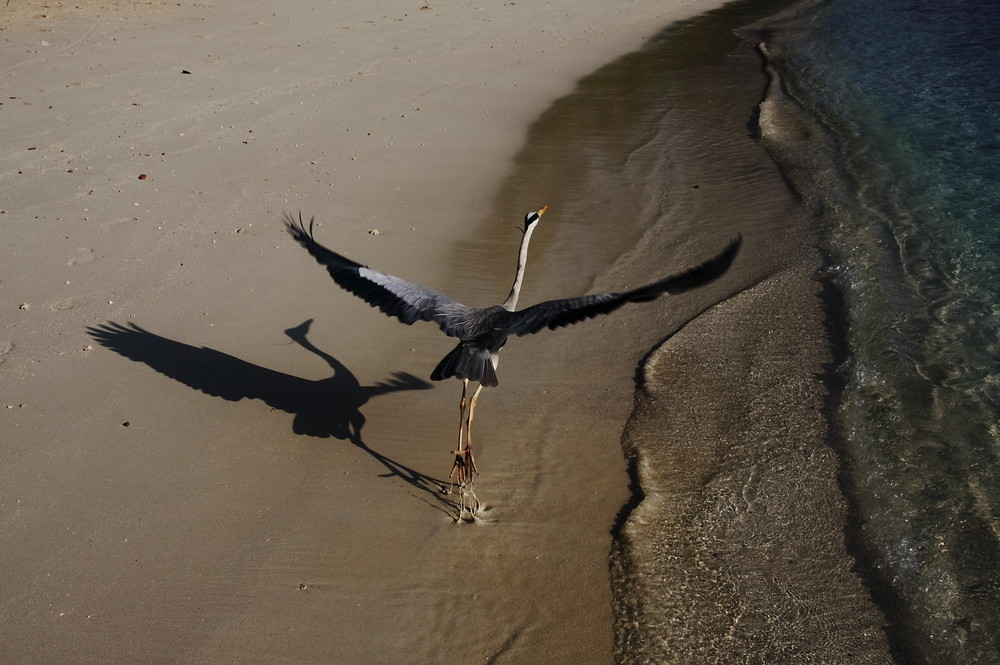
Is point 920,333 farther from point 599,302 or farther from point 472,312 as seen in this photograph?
point 472,312

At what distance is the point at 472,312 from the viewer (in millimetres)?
6250

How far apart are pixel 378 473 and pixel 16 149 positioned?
7.75 metres

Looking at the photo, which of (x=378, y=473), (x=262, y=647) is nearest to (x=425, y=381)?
(x=378, y=473)

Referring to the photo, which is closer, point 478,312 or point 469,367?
point 469,367

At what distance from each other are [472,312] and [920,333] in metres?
4.34

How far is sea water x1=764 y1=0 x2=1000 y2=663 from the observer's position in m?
5.21

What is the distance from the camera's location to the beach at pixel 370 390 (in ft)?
16.0

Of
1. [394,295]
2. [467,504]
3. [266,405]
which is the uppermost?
[394,295]

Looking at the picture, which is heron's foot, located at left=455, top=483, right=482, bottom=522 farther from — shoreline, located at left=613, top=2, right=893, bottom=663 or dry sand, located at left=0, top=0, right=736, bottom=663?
shoreline, located at left=613, top=2, right=893, bottom=663

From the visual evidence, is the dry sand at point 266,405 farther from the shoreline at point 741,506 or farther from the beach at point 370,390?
the shoreline at point 741,506

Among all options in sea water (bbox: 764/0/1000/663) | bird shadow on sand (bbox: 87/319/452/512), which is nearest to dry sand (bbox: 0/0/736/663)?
bird shadow on sand (bbox: 87/319/452/512)

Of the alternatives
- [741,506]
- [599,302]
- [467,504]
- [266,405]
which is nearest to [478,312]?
[599,302]

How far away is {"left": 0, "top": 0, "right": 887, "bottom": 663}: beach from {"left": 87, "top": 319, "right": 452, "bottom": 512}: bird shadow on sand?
30 millimetres

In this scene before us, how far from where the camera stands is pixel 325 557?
5.25 metres
